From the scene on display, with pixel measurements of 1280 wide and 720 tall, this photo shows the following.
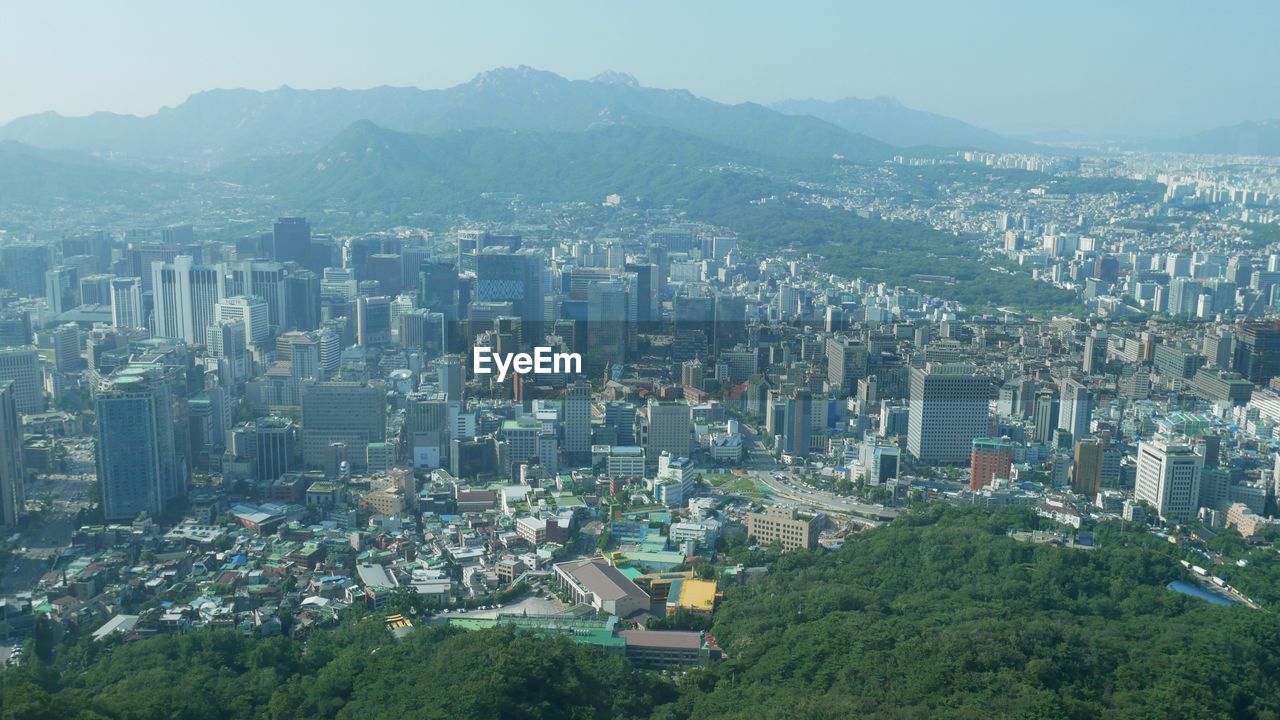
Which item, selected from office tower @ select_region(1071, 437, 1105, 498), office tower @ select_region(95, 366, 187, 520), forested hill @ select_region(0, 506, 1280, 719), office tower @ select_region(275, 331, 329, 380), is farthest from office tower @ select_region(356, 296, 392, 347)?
forested hill @ select_region(0, 506, 1280, 719)

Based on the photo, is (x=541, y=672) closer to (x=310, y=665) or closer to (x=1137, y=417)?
(x=310, y=665)

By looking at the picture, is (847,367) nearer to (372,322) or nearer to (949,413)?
(949,413)

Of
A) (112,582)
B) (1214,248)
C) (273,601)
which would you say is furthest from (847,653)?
(1214,248)

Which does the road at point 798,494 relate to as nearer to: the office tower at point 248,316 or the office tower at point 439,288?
the office tower at point 439,288

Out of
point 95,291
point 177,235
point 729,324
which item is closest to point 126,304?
point 95,291

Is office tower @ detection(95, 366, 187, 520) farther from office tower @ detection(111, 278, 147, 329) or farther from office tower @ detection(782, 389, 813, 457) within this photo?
office tower @ detection(111, 278, 147, 329)
